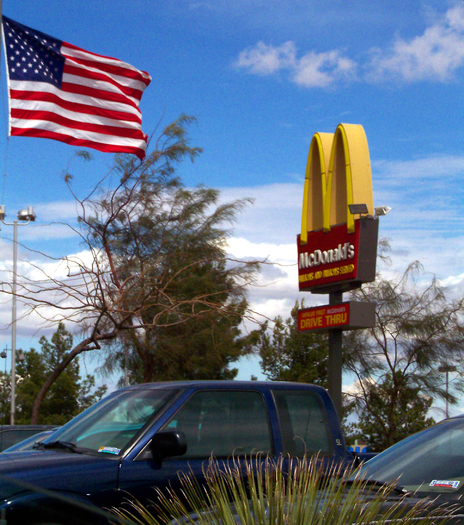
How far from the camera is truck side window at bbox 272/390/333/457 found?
5.41m

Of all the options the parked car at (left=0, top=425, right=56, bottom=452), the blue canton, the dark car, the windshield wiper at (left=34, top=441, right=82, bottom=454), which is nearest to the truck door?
the windshield wiper at (left=34, top=441, right=82, bottom=454)

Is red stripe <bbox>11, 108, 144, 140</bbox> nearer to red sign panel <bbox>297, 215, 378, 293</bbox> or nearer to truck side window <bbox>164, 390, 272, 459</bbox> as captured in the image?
truck side window <bbox>164, 390, 272, 459</bbox>

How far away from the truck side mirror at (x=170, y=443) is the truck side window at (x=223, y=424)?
28cm

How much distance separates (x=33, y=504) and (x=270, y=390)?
220cm

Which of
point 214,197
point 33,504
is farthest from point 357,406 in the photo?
point 33,504

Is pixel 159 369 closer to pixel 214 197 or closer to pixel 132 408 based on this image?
pixel 214 197

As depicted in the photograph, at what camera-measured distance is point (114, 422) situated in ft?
16.7

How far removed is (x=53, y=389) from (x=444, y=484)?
30250mm

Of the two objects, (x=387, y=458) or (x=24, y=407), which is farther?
(x=24, y=407)

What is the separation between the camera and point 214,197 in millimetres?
21688

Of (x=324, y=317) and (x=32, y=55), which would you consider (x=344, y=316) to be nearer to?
(x=324, y=317)

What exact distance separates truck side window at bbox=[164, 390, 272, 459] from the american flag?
3.96 metres

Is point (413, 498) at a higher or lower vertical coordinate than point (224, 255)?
lower

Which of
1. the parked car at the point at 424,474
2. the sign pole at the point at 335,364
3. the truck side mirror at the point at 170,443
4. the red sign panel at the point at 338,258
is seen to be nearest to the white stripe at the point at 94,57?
the truck side mirror at the point at 170,443
